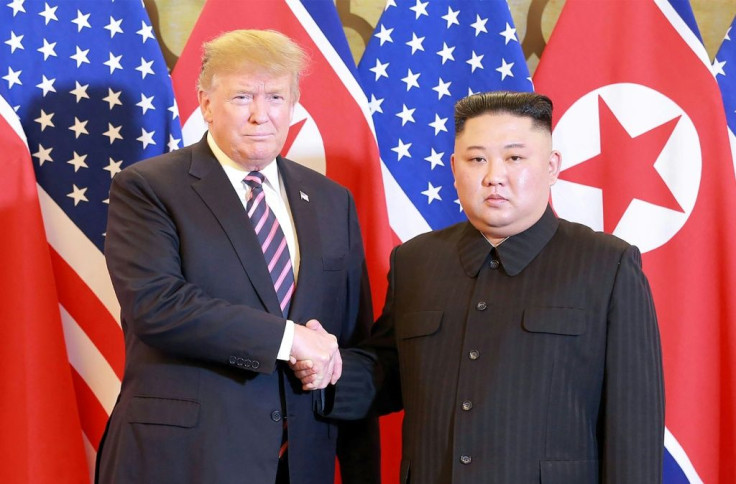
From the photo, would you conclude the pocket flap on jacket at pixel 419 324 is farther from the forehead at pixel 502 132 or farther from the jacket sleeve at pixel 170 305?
the forehead at pixel 502 132

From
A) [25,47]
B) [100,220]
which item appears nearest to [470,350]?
[100,220]

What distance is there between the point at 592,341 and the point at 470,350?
27cm

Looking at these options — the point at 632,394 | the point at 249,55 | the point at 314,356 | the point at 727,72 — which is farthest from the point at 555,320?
the point at 727,72

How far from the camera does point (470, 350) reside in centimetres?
208

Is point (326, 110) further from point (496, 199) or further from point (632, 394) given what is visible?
point (632, 394)

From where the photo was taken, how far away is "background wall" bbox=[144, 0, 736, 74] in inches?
133

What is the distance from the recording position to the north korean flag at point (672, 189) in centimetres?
295

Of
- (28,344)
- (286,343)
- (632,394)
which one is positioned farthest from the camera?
(28,344)

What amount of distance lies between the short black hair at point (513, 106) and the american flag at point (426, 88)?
956 millimetres

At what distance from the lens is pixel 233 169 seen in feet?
7.98

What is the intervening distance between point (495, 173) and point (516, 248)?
7.5 inches

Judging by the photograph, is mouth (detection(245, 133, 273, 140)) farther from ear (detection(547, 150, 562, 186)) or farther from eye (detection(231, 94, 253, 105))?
ear (detection(547, 150, 562, 186))

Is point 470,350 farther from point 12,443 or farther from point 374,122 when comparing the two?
point 12,443

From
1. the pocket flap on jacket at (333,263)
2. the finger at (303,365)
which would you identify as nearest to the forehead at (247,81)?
the pocket flap on jacket at (333,263)
